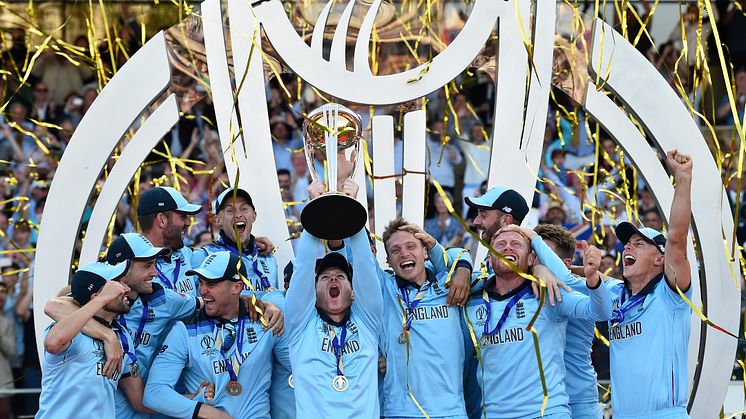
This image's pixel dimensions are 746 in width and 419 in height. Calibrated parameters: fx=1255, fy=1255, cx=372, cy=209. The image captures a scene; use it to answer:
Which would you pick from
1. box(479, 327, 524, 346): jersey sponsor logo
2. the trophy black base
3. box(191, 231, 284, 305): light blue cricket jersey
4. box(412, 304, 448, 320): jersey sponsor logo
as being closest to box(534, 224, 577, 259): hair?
box(479, 327, 524, 346): jersey sponsor logo

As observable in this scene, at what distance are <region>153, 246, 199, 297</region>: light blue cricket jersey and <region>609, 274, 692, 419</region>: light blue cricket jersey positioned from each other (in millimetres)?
2480

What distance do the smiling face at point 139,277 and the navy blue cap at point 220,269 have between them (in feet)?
0.71

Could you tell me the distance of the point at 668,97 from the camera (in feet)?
25.3

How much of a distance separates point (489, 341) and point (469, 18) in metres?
2.24

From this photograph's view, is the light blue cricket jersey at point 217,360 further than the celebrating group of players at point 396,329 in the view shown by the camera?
Yes

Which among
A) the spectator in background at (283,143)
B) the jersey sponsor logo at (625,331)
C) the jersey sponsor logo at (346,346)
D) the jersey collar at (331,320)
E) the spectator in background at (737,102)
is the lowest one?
the jersey sponsor logo at (346,346)

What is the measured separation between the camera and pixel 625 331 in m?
6.87

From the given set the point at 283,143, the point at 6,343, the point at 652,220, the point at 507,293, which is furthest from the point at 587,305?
the point at 283,143

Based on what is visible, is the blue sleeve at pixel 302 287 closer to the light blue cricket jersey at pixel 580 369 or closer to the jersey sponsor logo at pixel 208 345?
the jersey sponsor logo at pixel 208 345

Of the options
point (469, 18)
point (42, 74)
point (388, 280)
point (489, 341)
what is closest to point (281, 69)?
point (469, 18)

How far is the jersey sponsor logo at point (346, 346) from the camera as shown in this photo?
647 centimetres

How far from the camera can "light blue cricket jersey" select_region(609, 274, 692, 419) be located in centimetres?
675

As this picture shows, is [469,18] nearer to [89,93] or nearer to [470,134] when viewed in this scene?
[470,134]

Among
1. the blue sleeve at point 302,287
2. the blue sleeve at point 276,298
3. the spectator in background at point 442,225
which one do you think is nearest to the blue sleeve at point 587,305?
the blue sleeve at point 302,287
